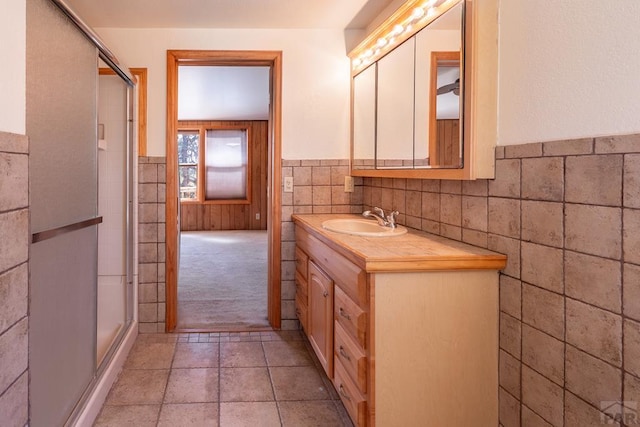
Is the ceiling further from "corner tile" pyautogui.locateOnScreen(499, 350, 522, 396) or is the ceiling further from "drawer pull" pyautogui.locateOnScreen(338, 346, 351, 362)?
"corner tile" pyautogui.locateOnScreen(499, 350, 522, 396)

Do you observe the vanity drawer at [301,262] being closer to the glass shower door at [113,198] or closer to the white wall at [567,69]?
the glass shower door at [113,198]

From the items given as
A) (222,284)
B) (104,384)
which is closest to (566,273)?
(104,384)

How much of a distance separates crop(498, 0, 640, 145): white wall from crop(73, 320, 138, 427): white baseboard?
1980 mm

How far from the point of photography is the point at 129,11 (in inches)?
114

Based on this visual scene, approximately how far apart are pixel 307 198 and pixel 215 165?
591cm

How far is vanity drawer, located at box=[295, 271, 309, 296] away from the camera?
2.86m

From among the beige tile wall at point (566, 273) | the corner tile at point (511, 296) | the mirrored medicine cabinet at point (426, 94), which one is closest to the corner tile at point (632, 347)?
the beige tile wall at point (566, 273)

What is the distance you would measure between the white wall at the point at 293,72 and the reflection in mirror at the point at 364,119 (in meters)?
0.13

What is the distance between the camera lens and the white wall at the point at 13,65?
1298mm

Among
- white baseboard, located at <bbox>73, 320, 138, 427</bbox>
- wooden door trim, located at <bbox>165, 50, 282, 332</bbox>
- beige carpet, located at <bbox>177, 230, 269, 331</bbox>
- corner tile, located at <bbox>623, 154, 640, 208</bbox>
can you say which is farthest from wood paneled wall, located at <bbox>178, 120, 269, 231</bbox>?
corner tile, located at <bbox>623, 154, 640, 208</bbox>

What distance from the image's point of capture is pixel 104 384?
231cm

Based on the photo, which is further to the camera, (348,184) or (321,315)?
(348,184)

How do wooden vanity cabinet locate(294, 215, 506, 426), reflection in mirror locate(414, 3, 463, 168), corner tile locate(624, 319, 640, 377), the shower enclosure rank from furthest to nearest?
reflection in mirror locate(414, 3, 463, 168) < wooden vanity cabinet locate(294, 215, 506, 426) < the shower enclosure < corner tile locate(624, 319, 640, 377)

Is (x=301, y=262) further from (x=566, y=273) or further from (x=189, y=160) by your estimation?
(x=189, y=160)
